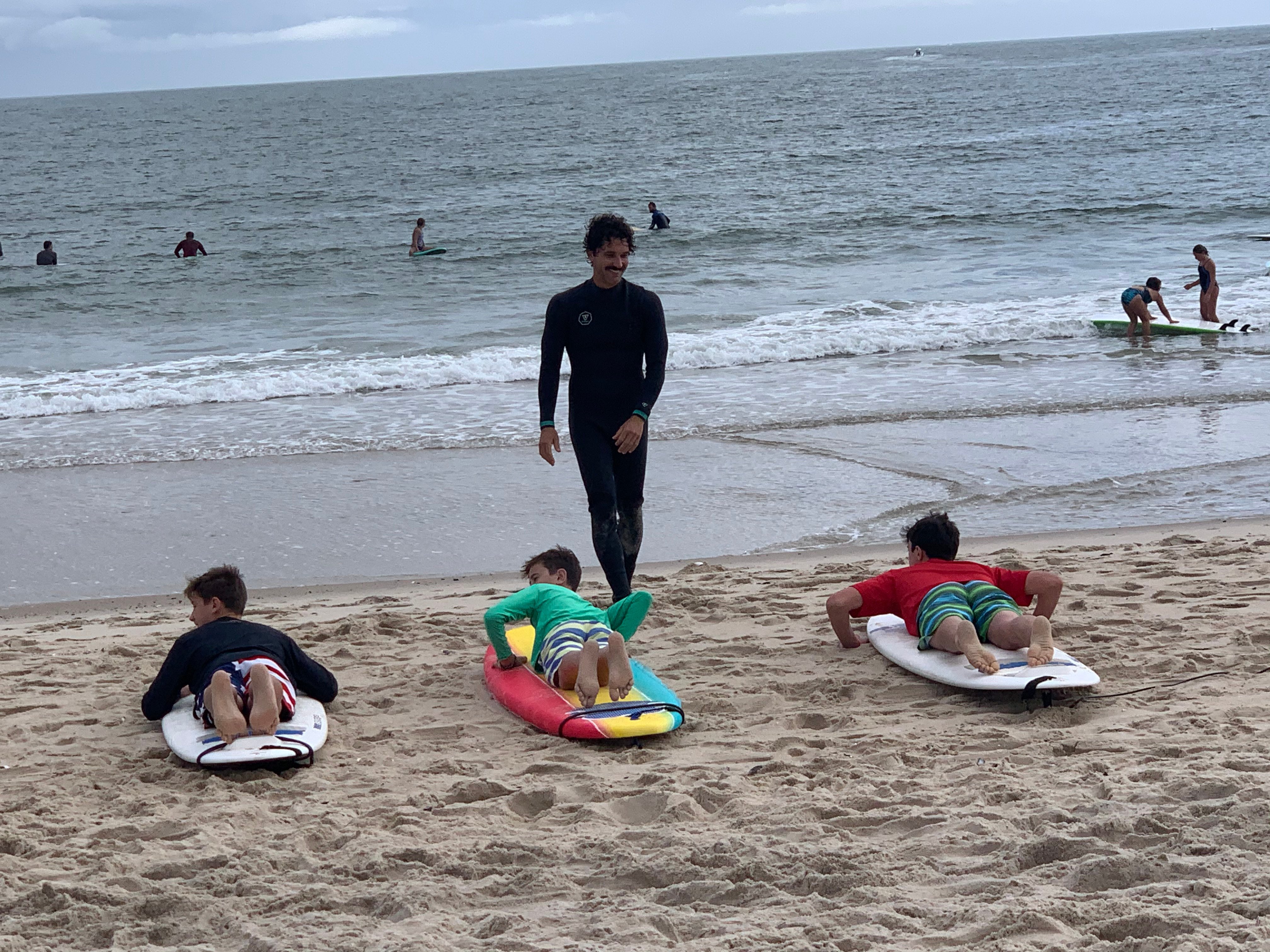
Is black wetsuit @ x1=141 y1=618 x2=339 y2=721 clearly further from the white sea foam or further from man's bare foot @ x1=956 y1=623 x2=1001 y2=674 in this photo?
the white sea foam

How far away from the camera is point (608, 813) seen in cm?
364

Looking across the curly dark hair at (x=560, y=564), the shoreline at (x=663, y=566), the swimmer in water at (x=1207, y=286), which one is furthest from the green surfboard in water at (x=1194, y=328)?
the curly dark hair at (x=560, y=564)

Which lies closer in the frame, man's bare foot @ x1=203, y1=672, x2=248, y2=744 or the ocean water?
man's bare foot @ x1=203, y1=672, x2=248, y2=744

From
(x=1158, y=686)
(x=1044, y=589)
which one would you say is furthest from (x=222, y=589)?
(x=1158, y=686)

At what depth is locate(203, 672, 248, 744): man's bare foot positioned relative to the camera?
4.13 meters

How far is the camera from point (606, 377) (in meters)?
5.25

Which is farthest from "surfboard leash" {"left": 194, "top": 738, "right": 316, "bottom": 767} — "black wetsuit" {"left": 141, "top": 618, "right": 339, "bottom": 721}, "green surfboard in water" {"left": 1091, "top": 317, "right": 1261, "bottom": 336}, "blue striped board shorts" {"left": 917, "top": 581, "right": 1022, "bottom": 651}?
"green surfboard in water" {"left": 1091, "top": 317, "right": 1261, "bottom": 336}

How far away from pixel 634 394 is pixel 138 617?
303cm

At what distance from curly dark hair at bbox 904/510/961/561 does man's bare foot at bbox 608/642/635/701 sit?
1414mm

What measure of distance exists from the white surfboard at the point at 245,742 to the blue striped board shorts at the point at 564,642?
2.81 feet

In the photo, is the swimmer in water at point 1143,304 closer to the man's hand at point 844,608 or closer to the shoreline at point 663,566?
the shoreline at point 663,566

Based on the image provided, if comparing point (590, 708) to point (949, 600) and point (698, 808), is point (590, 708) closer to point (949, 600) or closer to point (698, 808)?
point (698, 808)

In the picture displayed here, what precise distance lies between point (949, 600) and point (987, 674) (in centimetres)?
45

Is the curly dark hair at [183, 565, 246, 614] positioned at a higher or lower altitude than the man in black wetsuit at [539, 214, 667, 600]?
lower
